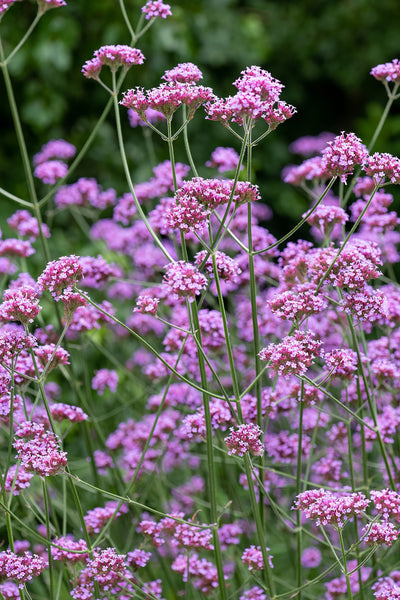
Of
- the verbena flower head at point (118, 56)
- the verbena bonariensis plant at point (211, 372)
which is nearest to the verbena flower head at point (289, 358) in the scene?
the verbena bonariensis plant at point (211, 372)

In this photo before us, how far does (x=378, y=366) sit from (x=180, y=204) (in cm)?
96

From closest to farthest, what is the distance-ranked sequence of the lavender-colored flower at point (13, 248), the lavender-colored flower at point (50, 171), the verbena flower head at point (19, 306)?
the verbena flower head at point (19, 306) < the lavender-colored flower at point (13, 248) < the lavender-colored flower at point (50, 171)

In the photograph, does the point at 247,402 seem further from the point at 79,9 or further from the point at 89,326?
the point at 79,9

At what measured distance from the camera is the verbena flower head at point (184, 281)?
6.40ft

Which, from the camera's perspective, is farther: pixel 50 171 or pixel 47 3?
pixel 50 171

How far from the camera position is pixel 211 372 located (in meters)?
2.92

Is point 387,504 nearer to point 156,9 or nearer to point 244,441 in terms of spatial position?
point 244,441

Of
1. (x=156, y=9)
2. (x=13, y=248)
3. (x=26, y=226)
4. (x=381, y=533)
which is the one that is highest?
(x=156, y=9)

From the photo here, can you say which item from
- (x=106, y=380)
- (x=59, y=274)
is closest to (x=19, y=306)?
(x=59, y=274)

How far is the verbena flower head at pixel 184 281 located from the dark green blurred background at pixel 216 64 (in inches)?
146

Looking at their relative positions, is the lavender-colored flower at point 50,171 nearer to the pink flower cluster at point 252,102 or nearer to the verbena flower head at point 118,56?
the verbena flower head at point 118,56

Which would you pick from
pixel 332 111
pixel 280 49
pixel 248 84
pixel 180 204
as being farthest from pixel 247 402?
pixel 332 111

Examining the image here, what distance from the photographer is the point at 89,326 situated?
277cm

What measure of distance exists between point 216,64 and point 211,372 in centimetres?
399
